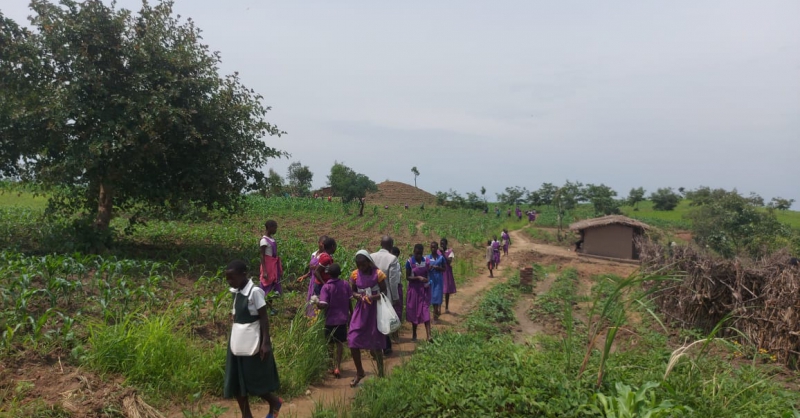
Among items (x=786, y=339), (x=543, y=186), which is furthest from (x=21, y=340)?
(x=543, y=186)

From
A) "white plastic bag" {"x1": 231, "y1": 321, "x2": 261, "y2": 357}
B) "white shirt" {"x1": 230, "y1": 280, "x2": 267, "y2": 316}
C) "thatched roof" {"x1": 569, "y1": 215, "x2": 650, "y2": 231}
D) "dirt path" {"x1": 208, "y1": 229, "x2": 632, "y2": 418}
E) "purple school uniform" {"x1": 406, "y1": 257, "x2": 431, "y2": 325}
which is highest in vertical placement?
"thatched roof" {"x1": 569, "y1": 215, "x2": 650, "y2": 231}

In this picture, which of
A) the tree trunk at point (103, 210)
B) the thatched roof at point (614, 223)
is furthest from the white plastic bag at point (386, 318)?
the thatched roof at point (614, 223)

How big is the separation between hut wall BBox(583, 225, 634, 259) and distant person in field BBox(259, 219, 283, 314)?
63.8 feet

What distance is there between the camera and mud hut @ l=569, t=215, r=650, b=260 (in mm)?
21750

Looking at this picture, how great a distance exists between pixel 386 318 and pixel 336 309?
2.63 feet

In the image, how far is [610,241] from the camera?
878 inches

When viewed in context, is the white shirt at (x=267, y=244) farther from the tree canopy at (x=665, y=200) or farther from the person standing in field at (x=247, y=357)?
the tree canopy at (x=665, y=200)

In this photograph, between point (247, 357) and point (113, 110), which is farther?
point (113, 110)

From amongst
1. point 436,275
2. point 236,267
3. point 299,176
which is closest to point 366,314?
point 236,267

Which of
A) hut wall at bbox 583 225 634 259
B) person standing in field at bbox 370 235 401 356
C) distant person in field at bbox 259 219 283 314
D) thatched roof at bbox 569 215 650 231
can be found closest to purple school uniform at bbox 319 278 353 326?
person standing in field at bbox 370 235 401 356

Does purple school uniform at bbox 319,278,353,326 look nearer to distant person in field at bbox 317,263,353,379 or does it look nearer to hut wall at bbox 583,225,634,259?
distant person in field at bbox 317,263,353,379

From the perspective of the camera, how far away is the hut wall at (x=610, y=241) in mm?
21953

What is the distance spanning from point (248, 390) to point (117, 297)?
3357mm

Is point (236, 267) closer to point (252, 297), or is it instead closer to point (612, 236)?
point (252, 297)
